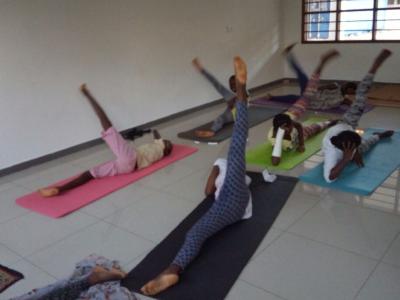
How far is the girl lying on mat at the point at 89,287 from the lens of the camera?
1.74 metres

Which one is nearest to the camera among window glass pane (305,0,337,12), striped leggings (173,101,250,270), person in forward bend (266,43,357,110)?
striped leggings (173,101,250,270)

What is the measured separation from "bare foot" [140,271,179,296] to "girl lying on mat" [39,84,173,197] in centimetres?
150

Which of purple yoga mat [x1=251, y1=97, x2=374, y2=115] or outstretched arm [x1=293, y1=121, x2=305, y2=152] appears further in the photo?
purple yoga mat [x1=251, y1=97, x2=374, y2=115]

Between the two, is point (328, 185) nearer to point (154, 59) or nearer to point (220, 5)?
point (154, 59)

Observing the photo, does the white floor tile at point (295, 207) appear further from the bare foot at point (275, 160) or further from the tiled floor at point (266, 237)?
the bare foot at point (275, 160)

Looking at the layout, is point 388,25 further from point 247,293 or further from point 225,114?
point 247,293

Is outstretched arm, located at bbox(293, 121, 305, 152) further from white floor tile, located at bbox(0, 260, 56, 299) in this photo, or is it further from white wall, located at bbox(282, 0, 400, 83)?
white wall, located at bbox(282, 0, 400, 83)

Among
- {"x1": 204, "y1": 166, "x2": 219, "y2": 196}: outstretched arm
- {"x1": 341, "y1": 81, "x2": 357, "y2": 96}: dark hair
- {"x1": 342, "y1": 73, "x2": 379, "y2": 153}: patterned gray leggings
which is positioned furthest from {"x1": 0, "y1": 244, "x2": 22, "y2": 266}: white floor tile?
{"x1": 341, "y1": 81, "x2": 357, "y2": 96}: dark hair

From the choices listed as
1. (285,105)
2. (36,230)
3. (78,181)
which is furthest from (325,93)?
(36,230)

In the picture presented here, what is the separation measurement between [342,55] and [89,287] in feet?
20.2

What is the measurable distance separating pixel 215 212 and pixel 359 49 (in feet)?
17.5

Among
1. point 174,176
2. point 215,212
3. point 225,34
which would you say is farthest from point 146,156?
point 225,34

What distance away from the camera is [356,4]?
6453mm

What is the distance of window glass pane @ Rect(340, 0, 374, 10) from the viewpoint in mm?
6324
